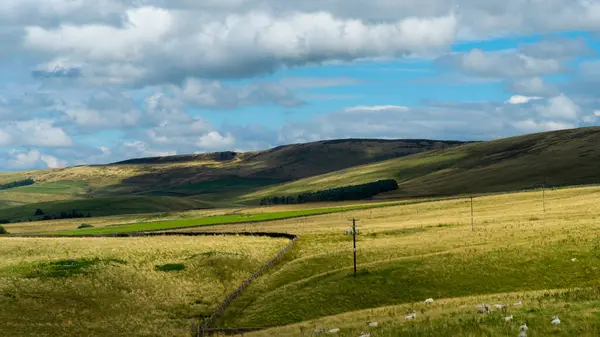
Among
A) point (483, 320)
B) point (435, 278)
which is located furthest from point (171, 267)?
point (483, 320)

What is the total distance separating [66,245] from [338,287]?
53.1 meters

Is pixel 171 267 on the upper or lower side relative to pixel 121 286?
upper

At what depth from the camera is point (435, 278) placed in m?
55.2

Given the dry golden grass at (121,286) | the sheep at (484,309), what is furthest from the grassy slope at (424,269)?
the sheep at (484,309)

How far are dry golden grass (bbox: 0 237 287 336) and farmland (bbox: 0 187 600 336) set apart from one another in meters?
1.11

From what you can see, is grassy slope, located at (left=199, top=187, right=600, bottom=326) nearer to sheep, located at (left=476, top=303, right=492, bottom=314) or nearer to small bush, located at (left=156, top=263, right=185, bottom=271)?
small bush, located at (left=156, top=263, right=185, bottom=271)

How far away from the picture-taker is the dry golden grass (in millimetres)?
54688

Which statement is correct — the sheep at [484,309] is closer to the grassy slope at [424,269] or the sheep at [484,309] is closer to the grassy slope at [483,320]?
the grassy slope at [483,320]

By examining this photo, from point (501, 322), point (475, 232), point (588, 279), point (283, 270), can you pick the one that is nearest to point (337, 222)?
point (475, 232)

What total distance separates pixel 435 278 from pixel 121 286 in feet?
107

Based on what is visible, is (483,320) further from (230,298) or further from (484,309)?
(230,298)

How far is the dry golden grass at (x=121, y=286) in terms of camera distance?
54.7 m

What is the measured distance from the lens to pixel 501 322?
29047mm

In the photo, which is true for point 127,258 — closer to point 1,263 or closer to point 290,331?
point 1,263
